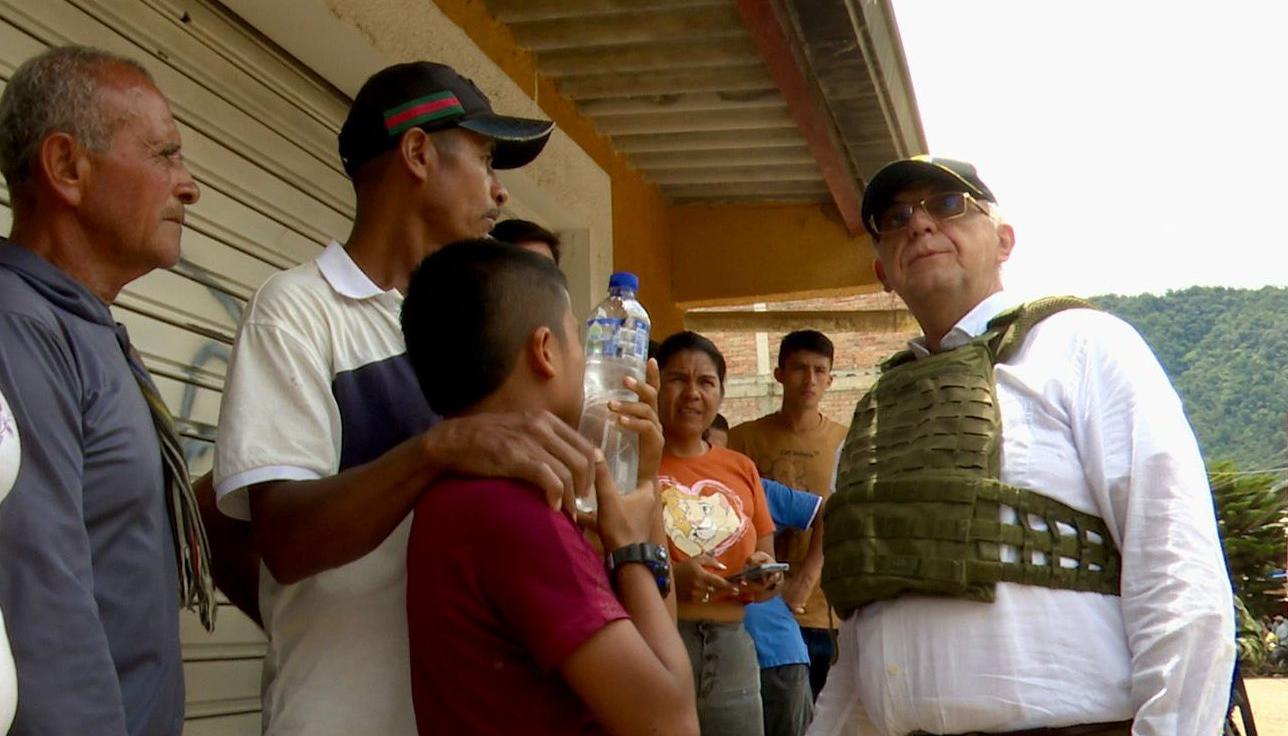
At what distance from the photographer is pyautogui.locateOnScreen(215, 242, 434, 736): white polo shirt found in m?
2.00

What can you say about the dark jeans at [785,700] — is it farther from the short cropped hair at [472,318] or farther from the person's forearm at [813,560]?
the short cropped hair at [472,318]

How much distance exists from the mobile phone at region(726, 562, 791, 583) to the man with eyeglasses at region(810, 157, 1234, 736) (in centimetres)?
118

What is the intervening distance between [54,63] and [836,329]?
27.3 feet

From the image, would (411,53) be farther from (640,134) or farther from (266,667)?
(266,667)

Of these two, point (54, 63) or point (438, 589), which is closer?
point (438, 589)

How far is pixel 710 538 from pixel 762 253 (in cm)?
372

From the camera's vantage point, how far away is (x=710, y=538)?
4395 mm

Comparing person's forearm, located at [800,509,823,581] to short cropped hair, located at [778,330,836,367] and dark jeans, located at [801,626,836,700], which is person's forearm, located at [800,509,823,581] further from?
short cropped hair, located at [778,330,836,367]

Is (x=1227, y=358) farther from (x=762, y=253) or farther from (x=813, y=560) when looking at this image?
(x=813, y=560)

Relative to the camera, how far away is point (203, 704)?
363cm

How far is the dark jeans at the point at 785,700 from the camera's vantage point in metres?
4.77

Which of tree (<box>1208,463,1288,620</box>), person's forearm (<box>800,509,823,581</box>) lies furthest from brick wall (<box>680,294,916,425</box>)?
person's forearm (<box>800,509,823,581</box>)

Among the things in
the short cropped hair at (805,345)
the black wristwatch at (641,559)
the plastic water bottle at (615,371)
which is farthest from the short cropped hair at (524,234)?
the short cropped hair at (805,345)

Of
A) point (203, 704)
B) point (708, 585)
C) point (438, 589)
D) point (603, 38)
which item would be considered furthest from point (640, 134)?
point (438, 589)
